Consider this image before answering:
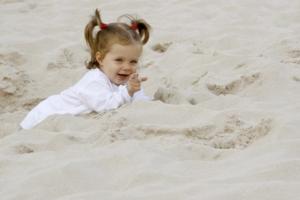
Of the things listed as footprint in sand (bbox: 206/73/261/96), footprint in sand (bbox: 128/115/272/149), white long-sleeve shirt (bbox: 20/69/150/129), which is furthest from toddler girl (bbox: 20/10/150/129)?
footprint in sand (bbox: 128/115/272/149)

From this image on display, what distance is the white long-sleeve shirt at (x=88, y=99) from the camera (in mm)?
3447

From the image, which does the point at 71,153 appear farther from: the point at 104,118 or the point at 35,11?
the point at 35,11

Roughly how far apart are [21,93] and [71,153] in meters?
1.91

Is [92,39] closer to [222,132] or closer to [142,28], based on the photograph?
[142,28]

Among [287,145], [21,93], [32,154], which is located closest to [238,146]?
[287,145]

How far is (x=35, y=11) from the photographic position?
631 centimetres

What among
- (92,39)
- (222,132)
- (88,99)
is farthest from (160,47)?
(222,132)

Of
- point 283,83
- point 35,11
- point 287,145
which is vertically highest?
point 287,145

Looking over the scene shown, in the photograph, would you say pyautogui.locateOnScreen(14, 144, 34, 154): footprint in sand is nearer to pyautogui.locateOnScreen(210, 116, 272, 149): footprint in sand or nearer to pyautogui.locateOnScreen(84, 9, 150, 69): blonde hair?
pyautogui.locateOnScreen(210, 116, 272, 149): footprint in sand

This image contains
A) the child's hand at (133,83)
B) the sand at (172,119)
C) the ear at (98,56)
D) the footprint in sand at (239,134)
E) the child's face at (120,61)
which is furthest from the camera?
the ear at (98,56)

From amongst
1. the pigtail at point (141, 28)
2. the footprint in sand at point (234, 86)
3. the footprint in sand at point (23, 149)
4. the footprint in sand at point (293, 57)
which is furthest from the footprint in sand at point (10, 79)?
the footprint in sand at point (293, 57)

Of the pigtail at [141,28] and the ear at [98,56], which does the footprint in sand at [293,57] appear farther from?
the ear at [98,56]

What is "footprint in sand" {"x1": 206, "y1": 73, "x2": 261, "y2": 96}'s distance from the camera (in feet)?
12.3

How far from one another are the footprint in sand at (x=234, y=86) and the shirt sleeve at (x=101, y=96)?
609 mm
